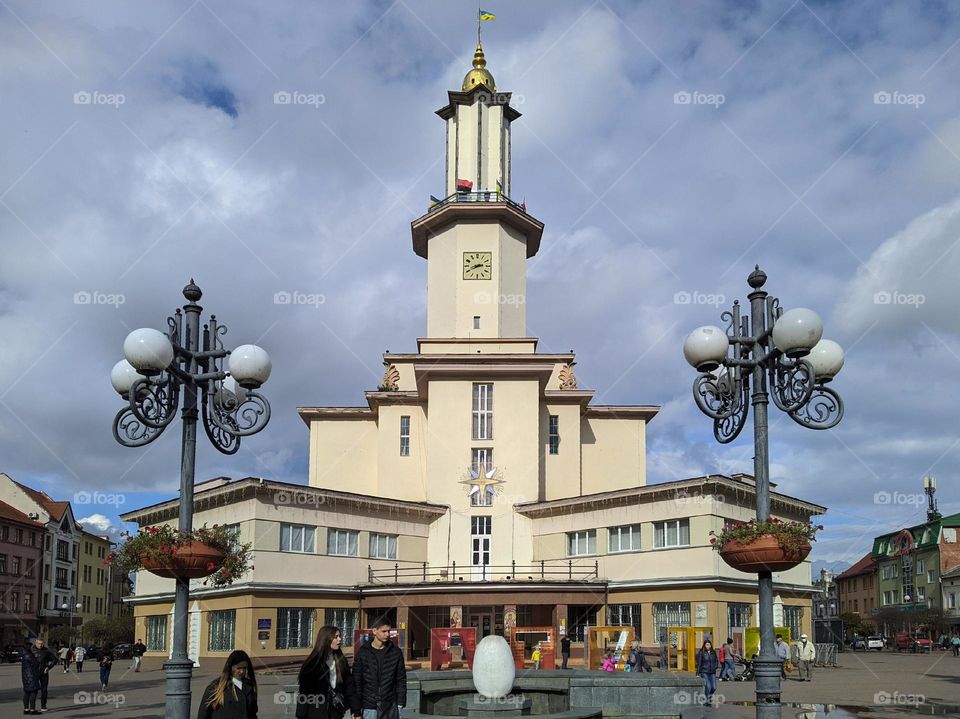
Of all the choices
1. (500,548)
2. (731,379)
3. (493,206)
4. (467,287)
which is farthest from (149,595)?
(731,379)

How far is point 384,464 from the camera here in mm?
45719

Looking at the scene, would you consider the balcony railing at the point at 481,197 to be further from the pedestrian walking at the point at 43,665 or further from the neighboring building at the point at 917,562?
the neighboring building at the point at 917,562

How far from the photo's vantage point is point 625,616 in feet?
126

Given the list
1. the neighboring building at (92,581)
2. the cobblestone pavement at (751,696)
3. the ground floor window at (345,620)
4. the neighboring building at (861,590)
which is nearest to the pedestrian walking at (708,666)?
the cobblestone pavement at (751,696)

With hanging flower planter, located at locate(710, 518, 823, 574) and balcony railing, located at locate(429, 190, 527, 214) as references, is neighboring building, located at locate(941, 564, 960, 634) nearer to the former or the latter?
balcony railing, located at locate(429, 190, 527, 214)

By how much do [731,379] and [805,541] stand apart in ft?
8.00

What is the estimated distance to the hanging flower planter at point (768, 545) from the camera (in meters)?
11.0

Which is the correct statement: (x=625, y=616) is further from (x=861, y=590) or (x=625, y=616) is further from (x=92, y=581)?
(x=861, y=590)

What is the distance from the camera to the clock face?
155 feet

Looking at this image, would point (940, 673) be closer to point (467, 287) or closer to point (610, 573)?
point (610, 573)

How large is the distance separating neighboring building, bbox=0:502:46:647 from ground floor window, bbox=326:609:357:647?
41163 mm

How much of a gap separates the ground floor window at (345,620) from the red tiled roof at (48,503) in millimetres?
53465

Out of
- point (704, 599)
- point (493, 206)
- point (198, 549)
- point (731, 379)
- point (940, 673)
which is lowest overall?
point (940, 673)

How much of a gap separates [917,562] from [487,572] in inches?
2655
